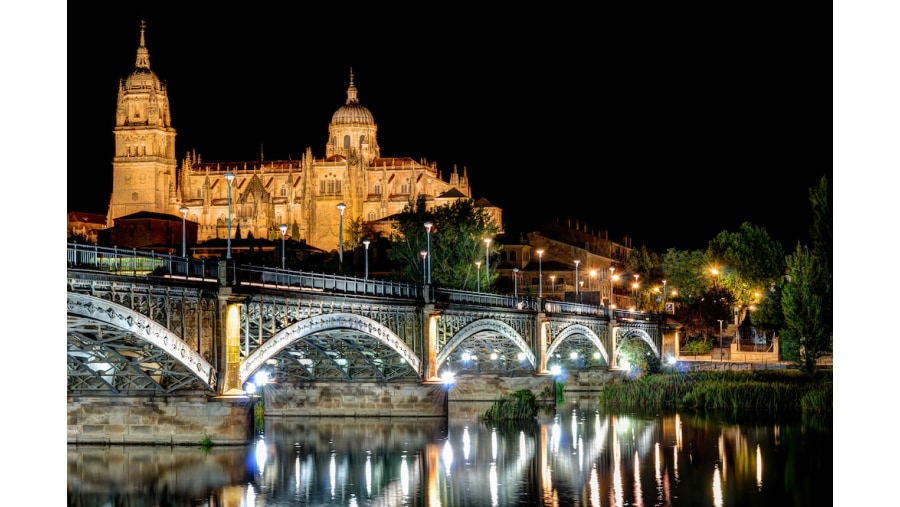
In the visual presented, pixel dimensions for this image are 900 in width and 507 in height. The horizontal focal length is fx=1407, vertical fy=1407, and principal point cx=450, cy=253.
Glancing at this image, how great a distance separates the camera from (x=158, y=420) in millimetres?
43406

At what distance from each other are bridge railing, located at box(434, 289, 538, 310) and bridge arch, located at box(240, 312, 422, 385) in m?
4.96

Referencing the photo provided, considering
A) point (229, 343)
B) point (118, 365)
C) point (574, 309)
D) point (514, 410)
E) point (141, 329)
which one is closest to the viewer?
point (141, 329)

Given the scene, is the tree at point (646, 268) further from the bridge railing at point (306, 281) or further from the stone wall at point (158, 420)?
the stone wall at point (158, 420)

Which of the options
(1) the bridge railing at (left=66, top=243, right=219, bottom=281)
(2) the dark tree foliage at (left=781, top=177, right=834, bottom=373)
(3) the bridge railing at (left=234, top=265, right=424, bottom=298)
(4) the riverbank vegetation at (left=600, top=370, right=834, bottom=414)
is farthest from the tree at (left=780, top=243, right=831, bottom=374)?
(1) the bridge railing at (left=66, top=243, right=219, bottom=281)

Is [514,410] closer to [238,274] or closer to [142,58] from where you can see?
[238,274]

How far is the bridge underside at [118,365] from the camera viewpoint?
38750 millimetres

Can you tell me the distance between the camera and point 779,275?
134m

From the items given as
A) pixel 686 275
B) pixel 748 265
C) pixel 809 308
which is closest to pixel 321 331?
pixel 809 308

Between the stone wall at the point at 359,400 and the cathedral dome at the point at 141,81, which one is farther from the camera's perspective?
the cathedral dome at the point at 141,81

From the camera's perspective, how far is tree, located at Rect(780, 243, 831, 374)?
229 ft

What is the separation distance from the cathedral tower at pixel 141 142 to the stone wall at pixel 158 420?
474 ft

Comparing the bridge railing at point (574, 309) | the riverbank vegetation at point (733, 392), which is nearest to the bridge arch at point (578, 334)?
the bridge railing at point (574, 309)

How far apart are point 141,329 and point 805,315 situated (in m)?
43.7
